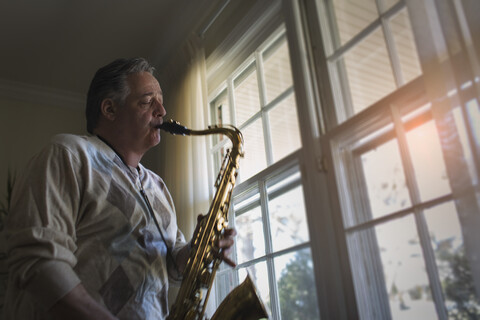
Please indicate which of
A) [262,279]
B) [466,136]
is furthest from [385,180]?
[262,279]

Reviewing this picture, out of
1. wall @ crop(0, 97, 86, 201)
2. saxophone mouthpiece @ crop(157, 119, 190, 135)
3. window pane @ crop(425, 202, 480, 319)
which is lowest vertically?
window pane @ crop(425, 202, 480, 319)

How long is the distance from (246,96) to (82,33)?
1569 millimetres

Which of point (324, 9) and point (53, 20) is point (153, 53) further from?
point (324, 9)

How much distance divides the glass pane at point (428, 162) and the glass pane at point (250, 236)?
1.00 metres

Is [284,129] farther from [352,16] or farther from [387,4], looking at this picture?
[387,4]

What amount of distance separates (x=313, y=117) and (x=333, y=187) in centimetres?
34

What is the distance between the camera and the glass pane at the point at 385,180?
1408 millimetres

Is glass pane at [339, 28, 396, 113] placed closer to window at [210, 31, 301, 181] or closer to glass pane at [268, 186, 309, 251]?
window at [210, 31, 301, 181]

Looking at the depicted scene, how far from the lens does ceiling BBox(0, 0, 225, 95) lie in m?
3.01

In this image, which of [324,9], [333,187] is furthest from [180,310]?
[324,9]

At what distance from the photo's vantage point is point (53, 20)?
3.11 metres

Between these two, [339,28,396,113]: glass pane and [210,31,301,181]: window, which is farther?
[210,31,301,181]: window

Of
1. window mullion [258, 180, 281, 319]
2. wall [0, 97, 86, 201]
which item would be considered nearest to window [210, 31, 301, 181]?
window mullion [258, 180, 281, 319]

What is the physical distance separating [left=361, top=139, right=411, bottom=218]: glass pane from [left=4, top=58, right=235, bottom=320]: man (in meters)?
0.59
